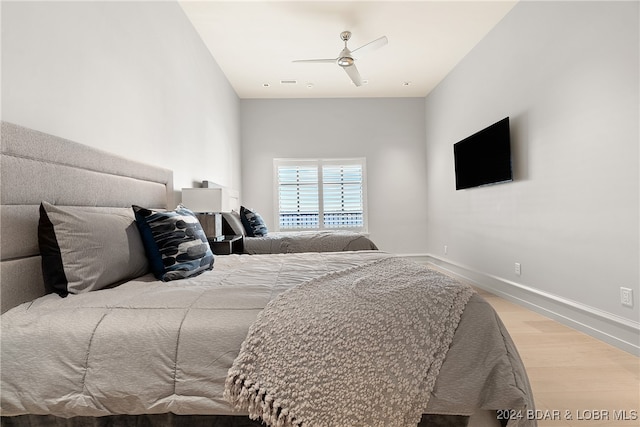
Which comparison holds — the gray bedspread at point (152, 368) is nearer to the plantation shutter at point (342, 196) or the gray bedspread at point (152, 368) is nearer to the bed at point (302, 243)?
the bed at point (302, 243)

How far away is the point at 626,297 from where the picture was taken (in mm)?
2199

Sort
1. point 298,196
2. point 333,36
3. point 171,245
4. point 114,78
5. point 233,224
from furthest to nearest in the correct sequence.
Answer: point 298,196 < point 333,36 < point 233,224 < point 114,78 < point 171,245

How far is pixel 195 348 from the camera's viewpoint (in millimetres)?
968

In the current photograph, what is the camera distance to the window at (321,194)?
19.2 feet

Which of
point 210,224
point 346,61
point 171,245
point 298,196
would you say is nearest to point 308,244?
point 210,224

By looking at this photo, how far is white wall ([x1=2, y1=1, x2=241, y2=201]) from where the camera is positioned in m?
1.44

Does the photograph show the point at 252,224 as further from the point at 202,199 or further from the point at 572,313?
the point at 572,313

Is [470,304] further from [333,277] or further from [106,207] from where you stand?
[106,207]

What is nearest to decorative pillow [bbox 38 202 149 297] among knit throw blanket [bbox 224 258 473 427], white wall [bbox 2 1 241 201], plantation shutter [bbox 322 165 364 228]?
white wall [bbox 2 1 241 201]

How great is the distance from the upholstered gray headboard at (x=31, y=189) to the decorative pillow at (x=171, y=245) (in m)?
0.30

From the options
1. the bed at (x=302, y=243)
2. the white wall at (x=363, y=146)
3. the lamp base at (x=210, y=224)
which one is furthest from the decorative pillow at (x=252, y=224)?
the white wall at (x=363, y=146)

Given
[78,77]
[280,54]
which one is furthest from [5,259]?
[280,54]

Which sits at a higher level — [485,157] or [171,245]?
[485,157]

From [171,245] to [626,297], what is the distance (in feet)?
9.39
